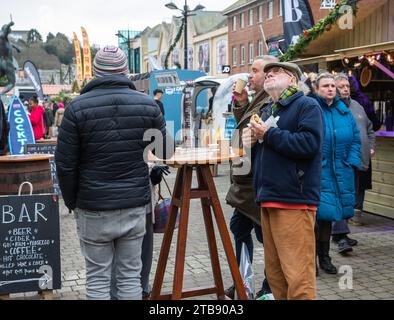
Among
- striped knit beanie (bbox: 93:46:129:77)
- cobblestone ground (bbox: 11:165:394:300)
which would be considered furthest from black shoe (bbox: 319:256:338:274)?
striped knit beanie (bbox: 93:46:129:77)

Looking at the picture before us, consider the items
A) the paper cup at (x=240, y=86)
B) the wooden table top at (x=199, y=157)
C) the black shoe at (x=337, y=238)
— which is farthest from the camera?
the black shoe at (x=337, y=238)

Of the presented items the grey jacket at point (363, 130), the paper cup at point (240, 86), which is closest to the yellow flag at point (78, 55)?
the grey jacket at point (363, 130)

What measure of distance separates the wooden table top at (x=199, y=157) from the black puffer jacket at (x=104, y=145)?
0.88ft

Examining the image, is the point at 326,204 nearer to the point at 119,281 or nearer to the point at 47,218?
the point at 119,281

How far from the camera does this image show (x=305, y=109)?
3.32m

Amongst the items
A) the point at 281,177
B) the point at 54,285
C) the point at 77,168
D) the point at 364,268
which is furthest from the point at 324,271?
the point at 77,168

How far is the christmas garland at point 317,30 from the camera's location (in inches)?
308

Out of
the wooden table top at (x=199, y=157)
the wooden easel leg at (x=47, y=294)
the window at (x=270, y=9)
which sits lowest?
the wooden easel leg at (x=47, y=294)

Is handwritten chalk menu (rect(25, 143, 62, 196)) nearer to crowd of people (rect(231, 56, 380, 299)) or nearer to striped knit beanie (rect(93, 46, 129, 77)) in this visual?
striped knit beanie (rect(93, 46, 129, 77))

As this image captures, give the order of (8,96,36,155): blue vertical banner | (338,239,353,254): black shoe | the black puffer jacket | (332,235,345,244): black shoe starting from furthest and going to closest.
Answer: (8,96,36,155): blue vertical banner, (332,235,345,244): black shoe, (338,239,353,254): black shoe, the black puffer jacket

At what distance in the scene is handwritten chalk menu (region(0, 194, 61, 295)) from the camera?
446cm

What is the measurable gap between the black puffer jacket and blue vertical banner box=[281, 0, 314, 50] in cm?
687

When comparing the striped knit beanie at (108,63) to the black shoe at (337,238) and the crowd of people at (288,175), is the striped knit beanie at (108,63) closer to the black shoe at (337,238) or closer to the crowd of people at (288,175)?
the crowd of people at (288,175)

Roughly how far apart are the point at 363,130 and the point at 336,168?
1488 mm
